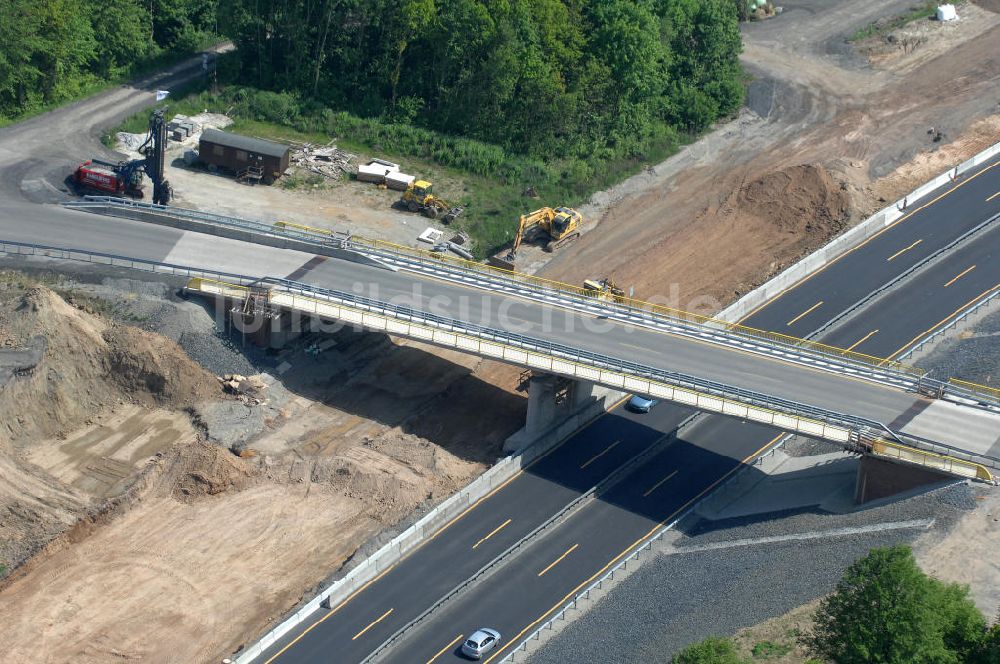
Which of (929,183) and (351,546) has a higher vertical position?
(929,183)

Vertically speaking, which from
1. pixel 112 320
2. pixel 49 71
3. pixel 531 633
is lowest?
pixel 531 633

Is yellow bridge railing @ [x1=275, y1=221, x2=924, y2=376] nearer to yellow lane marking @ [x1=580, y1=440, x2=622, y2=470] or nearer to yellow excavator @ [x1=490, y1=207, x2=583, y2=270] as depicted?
yellow excavator @ [x1=490, y1=207, x2=583, y2=270]

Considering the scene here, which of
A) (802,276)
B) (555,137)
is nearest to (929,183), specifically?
(802,276)

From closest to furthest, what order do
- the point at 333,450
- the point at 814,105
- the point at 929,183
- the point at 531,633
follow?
1. the point at 531,633
2. the point at 333,450
3. the point at 929,183
4. the point at 814,105

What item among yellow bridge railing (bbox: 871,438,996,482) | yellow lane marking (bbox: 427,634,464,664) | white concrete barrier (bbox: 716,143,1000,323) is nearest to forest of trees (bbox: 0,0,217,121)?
white concrete barrier (bbox: 716,143,1000,323)

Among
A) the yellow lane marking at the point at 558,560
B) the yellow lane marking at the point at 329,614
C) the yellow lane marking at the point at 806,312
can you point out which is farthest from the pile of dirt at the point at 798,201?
the yellow lane marking at the point at 329,614

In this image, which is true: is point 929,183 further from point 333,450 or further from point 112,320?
point 112,320
